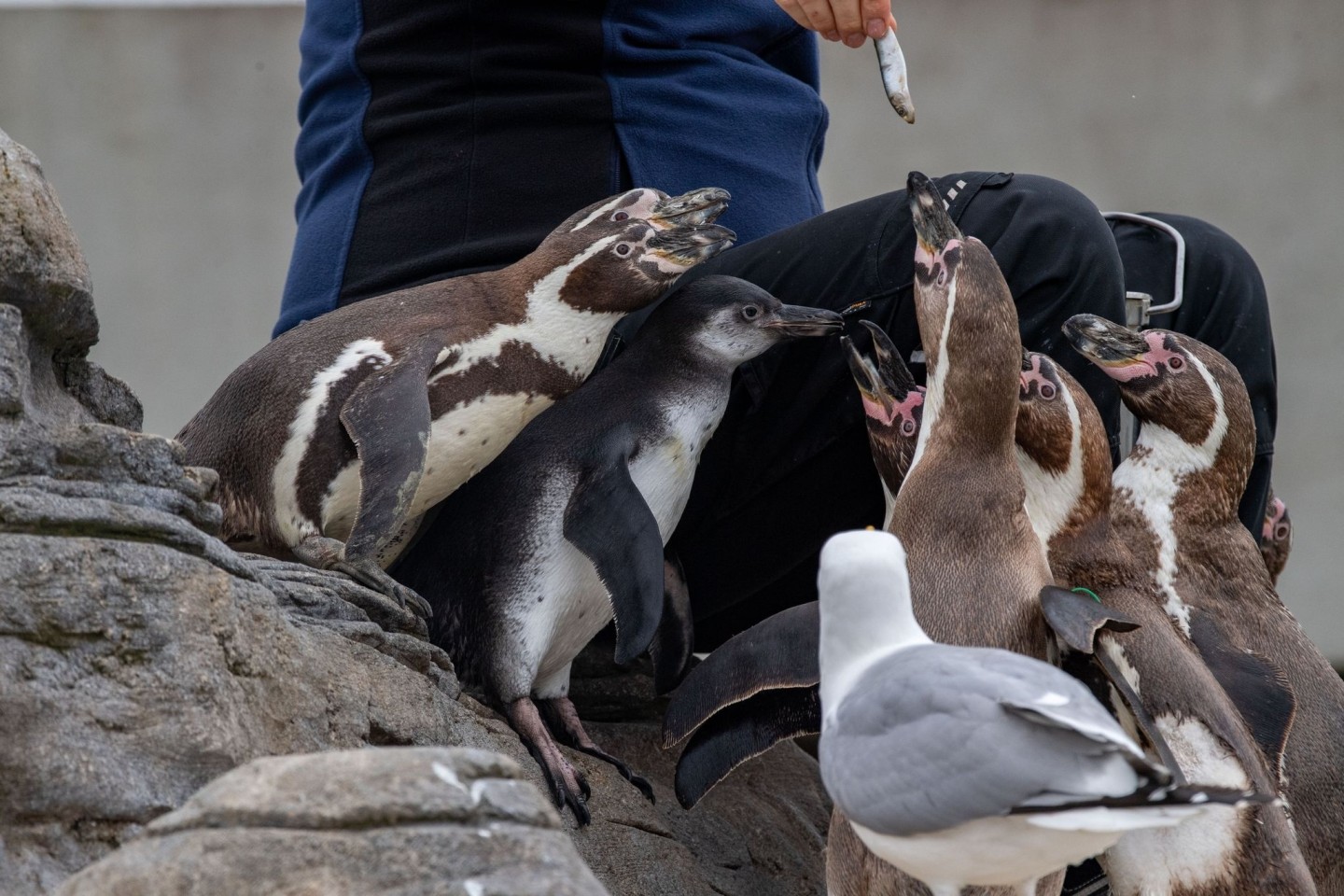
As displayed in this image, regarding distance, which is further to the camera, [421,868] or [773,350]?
[773,350]

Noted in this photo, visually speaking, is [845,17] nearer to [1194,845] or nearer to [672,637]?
[672,637]

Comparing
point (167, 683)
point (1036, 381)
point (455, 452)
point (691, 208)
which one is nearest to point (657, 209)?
point (691, 208)

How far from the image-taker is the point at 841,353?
2.25 metres

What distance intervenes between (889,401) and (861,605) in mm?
739

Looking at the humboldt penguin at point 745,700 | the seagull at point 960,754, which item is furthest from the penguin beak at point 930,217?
the seagull at point 960,754

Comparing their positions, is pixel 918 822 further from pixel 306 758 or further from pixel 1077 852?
pixel 306 758

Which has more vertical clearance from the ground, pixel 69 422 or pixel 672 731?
pixel 69 422

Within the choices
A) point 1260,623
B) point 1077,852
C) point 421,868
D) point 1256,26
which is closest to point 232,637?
point 421,868

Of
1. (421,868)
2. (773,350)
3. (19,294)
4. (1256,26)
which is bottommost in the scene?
(1256,26)

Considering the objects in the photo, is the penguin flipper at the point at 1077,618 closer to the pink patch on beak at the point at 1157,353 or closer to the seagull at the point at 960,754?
the seagull at the point at 960,754

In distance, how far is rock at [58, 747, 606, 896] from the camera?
102cm

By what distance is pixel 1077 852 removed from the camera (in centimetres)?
130

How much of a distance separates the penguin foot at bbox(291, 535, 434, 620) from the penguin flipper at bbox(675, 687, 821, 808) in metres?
0.37

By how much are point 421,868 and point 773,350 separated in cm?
136
